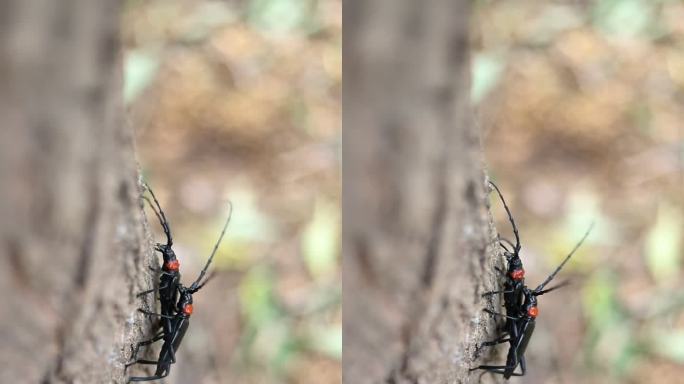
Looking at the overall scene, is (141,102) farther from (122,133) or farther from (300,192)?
(300,192)

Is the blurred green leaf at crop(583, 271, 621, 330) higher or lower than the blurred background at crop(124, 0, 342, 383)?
higher

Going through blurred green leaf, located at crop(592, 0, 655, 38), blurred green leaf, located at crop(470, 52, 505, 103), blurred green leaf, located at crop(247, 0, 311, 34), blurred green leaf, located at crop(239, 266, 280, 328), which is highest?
blurred green leaf, located at crop(592, 0, 655, 38)

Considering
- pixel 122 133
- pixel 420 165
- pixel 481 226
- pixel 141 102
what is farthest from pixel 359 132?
pixel 141 102

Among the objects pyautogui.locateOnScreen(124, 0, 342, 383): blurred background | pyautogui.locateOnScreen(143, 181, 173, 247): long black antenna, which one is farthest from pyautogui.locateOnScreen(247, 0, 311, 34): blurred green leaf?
pyautogui.locateOnScreen(143, 181, 173, 247): long black antenna

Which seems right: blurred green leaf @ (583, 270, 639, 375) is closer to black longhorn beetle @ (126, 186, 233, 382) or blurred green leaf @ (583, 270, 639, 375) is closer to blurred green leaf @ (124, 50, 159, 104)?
black longhorn beetle @ (126, 186, 233, 382)

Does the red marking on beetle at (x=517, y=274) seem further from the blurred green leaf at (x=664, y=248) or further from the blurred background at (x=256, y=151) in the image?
the blurred green leaf at (x=664, y=248)

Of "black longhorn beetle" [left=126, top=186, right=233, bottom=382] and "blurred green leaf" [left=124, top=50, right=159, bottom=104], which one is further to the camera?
"black longhorn beetle" [left=126, top=186, right=233, bottom=382]
